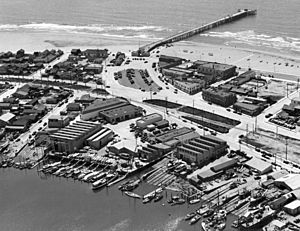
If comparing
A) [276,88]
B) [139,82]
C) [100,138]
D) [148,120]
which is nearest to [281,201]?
[100,138]

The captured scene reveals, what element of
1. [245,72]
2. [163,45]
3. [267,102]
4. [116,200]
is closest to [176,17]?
[163,45]

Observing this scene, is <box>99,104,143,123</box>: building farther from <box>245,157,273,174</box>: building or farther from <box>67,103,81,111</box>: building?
<box>245,157,273,174</box>: building

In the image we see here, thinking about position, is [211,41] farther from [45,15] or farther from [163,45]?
[45,15]

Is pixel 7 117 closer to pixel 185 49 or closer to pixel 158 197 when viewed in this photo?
pixel 158 197

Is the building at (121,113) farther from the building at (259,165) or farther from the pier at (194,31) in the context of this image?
the pier at (194,31)

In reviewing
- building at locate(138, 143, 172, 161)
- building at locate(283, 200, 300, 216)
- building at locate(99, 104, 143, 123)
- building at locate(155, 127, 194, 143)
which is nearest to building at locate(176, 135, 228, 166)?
building at locate(138, 143, 172, 161)

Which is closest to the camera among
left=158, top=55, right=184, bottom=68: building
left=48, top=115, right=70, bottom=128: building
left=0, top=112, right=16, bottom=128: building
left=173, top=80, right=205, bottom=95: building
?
left=48, top=115, right=70, bottom=128: building
